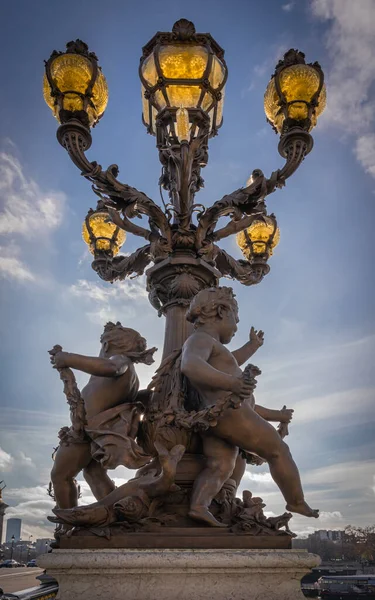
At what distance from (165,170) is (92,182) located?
3.13ft

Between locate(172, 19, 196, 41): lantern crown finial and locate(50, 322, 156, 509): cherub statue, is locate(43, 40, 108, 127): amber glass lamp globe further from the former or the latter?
locate(50, 322, 156, 509): cherub statue

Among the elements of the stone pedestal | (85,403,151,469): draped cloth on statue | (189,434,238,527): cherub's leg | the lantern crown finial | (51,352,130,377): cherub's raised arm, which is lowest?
the stone pedestal

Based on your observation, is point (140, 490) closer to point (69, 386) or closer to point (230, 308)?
point (69, 386)

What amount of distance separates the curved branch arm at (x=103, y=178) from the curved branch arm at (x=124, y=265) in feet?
1.53

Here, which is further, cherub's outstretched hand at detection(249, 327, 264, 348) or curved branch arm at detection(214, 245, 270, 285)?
curved branch arm at detection(214, 245, 270, 285)

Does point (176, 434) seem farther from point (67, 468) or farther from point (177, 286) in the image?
point (177, 286)

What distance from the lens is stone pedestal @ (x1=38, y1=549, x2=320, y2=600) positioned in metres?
3.23

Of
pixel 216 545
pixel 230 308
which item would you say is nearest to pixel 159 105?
pixel 230 308

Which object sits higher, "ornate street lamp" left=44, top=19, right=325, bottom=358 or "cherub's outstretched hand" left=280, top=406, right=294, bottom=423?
"ornate street lamp" left=44, top=19, right=325, bottom=358

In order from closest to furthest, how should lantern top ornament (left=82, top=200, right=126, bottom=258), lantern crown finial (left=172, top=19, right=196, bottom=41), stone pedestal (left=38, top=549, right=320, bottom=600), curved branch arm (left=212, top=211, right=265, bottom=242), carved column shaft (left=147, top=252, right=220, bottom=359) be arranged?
stone pedestal (left=38, top=549, right=320, bottom=600)
carved column shaft (left=147, top=252, right=220, bottom=359)
curved branch arm (left=212, top=211, right=265, bottom=242)
lantern crown finial (left=172, top=19, right=196, bottom=41)
lantern top ornament (left=82, top=200, right=126, bottom=258)

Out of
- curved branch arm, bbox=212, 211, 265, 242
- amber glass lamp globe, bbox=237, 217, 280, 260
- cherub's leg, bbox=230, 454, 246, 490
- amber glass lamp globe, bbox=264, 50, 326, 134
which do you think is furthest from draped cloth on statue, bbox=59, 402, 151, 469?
amber glass lamp globe, bbox=237, 217, 280, 260

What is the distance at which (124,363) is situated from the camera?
4277 mm

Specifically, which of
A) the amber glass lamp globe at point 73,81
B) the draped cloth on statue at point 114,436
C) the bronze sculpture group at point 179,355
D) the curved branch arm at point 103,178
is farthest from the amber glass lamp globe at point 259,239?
the draped cloth on statue at point 114,436

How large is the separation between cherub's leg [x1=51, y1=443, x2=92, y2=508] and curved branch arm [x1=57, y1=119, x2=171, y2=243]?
2.14 meters
